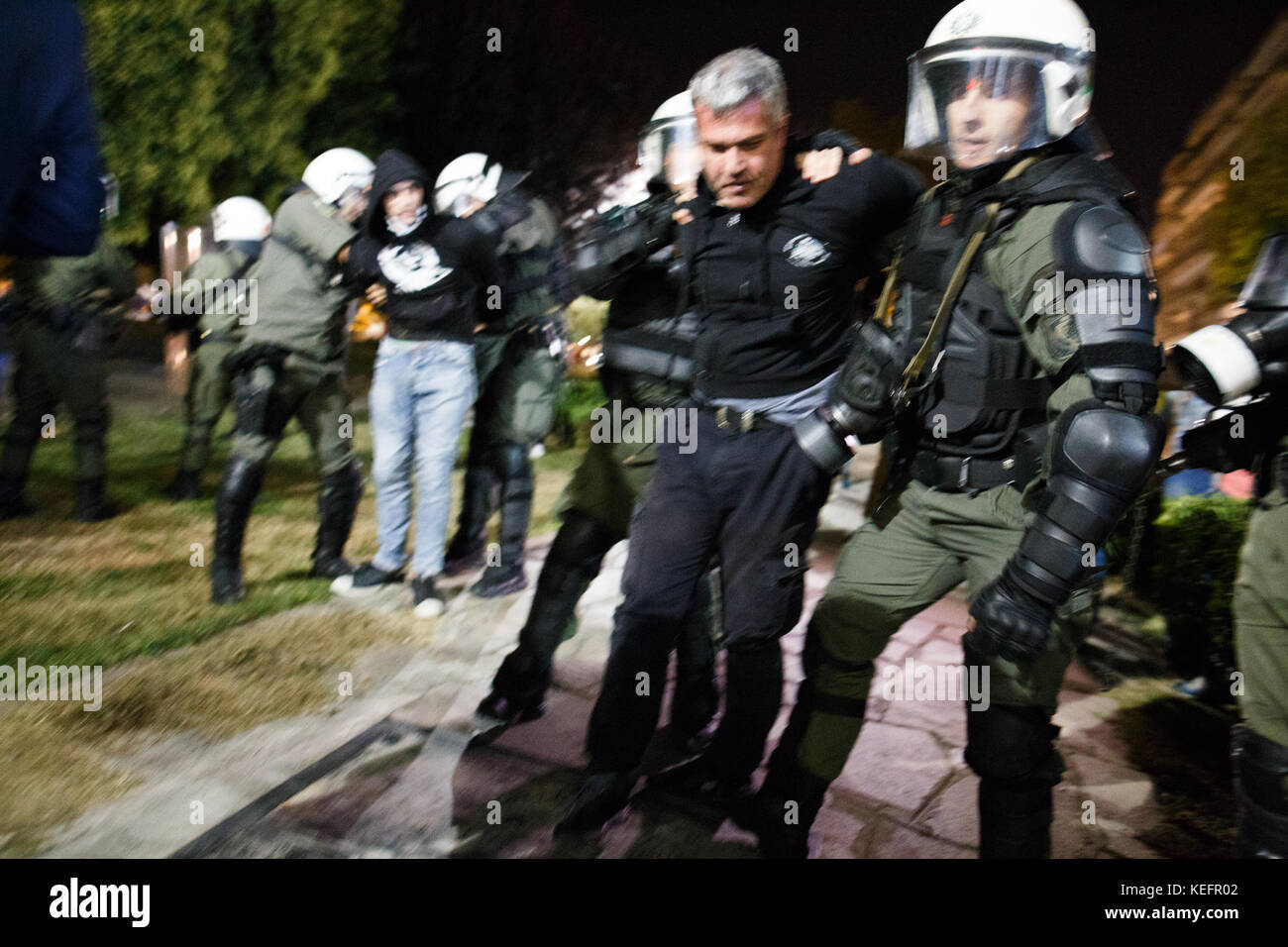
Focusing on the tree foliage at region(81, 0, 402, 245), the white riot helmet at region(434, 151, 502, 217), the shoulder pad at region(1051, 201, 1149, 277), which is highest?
the tree foliage at region(81, 0, 402, 245)

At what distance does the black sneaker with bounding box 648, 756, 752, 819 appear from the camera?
10.4 ft

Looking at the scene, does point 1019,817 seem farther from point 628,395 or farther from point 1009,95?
point 1009,95

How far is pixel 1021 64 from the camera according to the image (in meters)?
2.48

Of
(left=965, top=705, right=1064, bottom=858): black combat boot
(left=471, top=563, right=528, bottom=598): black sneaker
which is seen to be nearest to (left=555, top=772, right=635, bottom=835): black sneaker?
(left=965, top=705, right=1064, bottom=858): black combat boot

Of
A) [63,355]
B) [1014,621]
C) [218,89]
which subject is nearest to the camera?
[1014,621]

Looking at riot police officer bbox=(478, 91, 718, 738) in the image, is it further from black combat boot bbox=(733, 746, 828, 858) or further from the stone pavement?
black combat boot bbox=(733, 746, 828, 858)

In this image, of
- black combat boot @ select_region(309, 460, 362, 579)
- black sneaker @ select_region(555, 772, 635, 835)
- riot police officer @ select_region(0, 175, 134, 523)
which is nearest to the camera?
black sneaker @ select_region(555, 772, 635, 835)

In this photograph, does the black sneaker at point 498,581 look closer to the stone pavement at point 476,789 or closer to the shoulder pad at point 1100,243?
the stone pavement at point 476,789

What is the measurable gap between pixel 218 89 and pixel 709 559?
15.0m

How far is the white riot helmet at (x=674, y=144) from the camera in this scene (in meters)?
3.08

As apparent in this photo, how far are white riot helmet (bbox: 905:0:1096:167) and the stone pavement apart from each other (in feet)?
7.09

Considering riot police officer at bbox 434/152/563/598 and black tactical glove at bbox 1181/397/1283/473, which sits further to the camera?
riot police officer at bbox 434/152/563/598

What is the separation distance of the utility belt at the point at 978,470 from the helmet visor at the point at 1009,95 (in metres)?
0.78

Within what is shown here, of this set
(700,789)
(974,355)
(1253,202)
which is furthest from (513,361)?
(1253,202)
